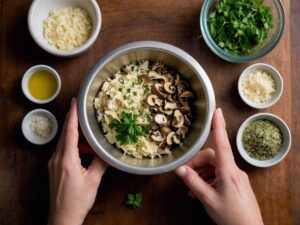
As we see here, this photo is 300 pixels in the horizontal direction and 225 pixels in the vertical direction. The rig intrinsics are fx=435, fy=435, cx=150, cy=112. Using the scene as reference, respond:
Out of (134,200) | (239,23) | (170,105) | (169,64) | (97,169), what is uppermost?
(239,23)

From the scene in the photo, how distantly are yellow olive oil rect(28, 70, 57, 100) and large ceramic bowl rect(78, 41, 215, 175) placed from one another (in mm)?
268

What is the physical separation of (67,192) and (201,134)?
1.94 feet

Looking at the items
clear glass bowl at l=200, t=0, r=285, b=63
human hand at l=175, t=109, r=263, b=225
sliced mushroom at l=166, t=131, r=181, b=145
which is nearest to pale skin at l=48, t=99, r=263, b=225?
human hand at l=175, t=109, r=263, b=225

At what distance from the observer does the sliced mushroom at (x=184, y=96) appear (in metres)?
1.91

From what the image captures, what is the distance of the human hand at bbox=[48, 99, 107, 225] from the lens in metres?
1.75

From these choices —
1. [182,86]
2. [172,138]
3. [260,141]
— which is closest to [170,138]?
[172,138]

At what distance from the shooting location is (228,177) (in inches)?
69.1

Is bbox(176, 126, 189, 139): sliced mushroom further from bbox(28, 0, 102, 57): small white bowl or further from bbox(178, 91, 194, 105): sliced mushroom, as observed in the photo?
bbox(28, 0, 102, 57): small white bowl

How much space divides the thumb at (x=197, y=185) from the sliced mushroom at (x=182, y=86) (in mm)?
350

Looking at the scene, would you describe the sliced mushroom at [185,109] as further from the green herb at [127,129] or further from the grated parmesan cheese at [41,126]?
the grated parmesan cheese at [41,126]

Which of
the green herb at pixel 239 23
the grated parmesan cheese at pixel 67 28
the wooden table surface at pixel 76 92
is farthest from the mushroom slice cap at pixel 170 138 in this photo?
the grated parmesan cheese at pixel 67 28

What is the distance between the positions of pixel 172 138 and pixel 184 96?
19cm

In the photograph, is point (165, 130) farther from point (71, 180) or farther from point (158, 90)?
point (71, 180)

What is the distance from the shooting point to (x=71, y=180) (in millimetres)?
1754
